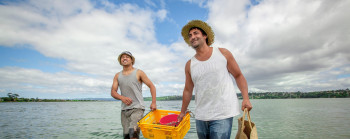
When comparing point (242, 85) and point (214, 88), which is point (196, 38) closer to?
point (214, 88)

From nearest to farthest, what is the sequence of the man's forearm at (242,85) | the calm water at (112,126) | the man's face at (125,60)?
the man's forearm at (242,85) < the man's face at (125,60) < the calm water at (112,126)

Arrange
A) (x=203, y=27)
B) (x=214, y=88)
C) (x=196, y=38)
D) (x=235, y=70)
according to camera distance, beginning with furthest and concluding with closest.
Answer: (x=203, y=27), (x=196, y=38), (x=235, y=70), (x=214, y=88)

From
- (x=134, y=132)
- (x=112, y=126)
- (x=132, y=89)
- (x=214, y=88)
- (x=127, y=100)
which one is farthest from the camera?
(x=112, y=126)

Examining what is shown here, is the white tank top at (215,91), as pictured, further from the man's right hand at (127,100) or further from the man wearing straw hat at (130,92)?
the man's right hand at (127,100)

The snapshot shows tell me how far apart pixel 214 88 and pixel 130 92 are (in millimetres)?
2330

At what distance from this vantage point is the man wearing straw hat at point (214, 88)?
2246 mm

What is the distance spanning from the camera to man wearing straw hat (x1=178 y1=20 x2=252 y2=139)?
7.37 ft

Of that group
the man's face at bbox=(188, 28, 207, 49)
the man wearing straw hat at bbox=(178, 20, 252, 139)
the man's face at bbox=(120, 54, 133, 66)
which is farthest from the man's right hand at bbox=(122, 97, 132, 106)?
the man's face at bbox=(188, 28, 207, 49)

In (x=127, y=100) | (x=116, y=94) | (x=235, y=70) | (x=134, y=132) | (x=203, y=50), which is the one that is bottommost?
(x=134, y=132)

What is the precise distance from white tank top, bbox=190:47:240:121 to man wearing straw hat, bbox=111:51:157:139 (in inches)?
A: 69.2

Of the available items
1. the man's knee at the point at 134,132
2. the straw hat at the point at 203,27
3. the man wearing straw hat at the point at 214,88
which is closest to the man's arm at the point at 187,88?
the man wearing straw hat at the point at 214,88

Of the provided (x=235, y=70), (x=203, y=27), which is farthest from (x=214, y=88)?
(x=203, y=27)

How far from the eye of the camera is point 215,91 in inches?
91.4

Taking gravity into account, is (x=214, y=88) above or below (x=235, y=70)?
below
